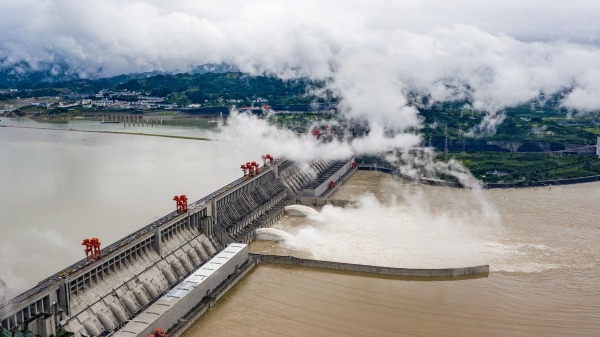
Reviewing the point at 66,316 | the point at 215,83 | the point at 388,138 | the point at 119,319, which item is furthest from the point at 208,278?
the point at 215,83

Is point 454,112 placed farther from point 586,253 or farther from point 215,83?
point 215,83

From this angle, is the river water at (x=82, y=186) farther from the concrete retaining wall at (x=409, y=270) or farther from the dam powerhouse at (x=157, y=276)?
the concrete retaining wall at (x=409, y=270)

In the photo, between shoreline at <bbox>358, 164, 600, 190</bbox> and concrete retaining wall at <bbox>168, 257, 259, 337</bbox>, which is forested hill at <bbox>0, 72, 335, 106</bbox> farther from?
concrete retaining wall at <bbox>168, 257, 259, 337</bbox>

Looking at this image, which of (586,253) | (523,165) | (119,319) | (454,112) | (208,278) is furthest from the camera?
(454,112)

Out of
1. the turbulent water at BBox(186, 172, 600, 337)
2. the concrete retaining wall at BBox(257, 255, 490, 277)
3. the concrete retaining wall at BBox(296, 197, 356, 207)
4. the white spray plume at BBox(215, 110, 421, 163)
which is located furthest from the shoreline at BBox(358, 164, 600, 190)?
the concrete retaining wall at BBox(257, 255, 490, 277)

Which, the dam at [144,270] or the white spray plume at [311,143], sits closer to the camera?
the dam at [144,270]

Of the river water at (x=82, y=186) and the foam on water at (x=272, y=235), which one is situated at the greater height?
the river water at (x=82, y=186)

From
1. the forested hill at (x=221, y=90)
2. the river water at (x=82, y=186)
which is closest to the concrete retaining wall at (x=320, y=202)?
the river water at (x=82, y=186)
